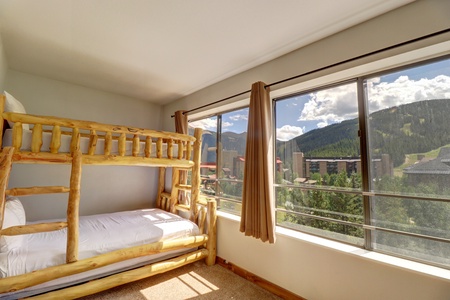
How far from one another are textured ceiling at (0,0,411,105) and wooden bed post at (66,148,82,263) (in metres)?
1.14

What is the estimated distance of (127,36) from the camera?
6.35 ft

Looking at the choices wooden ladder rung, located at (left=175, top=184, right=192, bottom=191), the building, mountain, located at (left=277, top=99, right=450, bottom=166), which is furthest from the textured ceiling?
wooden ladder rung, located at (left=175, top=184, right=192, bottom=191)

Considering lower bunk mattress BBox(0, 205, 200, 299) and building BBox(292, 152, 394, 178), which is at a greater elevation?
building BBox(292, 152, 394, 178)

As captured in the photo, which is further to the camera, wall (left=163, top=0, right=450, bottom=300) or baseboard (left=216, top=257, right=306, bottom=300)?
baseboard (left=216, top=257, right=306, bottom=300)

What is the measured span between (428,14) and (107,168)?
4.05 metres

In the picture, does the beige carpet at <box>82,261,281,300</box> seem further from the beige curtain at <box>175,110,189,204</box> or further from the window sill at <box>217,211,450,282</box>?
the beige curtain at <box>175,110,189,204</box>

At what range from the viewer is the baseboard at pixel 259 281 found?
1.88 m

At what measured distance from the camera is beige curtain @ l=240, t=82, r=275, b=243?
1.98 meters

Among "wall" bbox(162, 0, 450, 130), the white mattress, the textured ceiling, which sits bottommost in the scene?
the white mattress

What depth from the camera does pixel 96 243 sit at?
1863mm

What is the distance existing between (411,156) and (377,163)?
21cm

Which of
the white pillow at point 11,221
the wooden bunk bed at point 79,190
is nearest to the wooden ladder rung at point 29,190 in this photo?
the wooden bunk bed at point 79,190

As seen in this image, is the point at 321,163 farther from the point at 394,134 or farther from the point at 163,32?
the point at 163,32

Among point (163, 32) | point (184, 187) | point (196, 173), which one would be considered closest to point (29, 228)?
point (196, 173)
